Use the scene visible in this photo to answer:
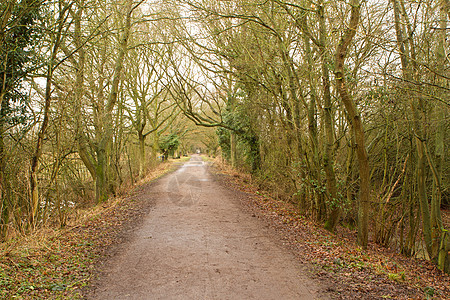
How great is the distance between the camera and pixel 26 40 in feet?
22.8

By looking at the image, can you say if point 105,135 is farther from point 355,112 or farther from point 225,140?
point 225,140

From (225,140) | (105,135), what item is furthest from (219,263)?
(225,140)

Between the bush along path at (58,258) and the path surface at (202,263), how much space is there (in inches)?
13.2

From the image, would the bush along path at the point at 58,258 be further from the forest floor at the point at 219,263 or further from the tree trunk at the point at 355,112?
the tree trunk at the point at 355,112

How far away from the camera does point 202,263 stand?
18.2 ft

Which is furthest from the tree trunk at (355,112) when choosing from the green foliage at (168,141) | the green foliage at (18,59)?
the green foliage at (168,141)

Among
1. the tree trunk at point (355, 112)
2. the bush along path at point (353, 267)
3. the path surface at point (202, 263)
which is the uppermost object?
the tree trunk at point (355, 112)

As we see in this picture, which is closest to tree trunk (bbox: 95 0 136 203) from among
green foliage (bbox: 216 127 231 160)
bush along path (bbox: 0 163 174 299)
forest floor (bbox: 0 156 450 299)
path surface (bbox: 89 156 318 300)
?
forest floor (bbox: 0 156 450 299)

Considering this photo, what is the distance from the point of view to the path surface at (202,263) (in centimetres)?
450

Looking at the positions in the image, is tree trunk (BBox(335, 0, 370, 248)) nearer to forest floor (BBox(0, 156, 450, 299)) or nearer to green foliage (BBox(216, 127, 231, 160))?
forest floor (BBox(0, 156, 450, 299))

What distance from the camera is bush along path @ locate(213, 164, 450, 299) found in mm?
4645

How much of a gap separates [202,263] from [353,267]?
262 cm

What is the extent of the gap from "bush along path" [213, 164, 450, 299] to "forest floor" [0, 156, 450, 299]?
14 mm

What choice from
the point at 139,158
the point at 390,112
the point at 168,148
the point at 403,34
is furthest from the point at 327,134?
the point at 168,148
